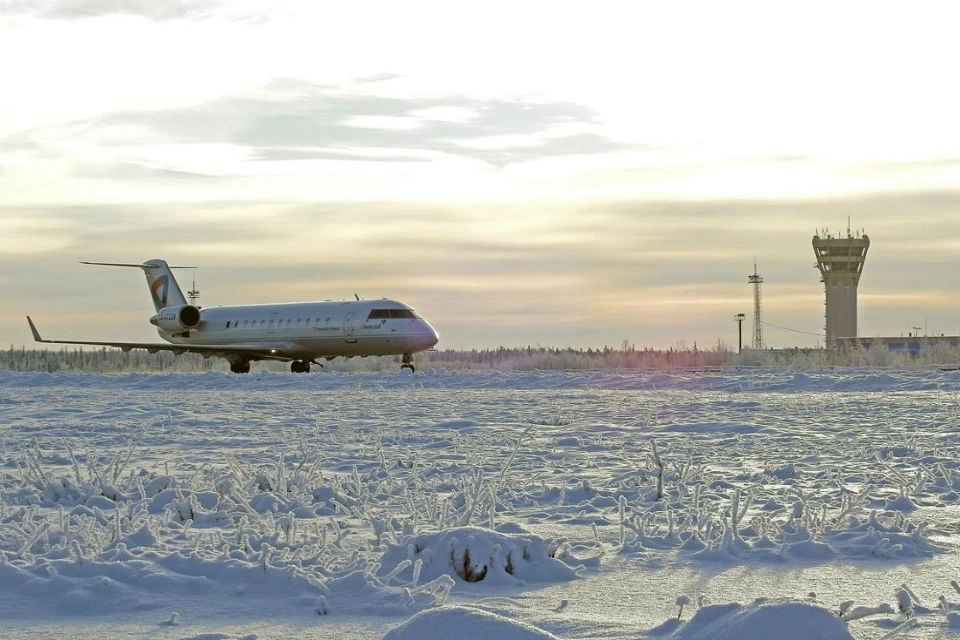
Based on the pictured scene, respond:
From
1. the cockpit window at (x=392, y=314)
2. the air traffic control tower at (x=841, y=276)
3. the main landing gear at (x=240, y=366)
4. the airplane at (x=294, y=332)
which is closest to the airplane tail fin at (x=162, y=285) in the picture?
the airplane at (x=294, y=332)

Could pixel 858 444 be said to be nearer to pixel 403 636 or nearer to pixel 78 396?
pixel 403 636

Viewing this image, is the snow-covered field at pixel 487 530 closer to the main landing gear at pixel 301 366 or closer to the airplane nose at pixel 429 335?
the airplane nose at pixel 429 335

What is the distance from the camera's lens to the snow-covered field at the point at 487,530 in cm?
475

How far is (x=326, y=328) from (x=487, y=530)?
3160 cm

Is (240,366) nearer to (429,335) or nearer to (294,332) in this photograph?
(294,332)

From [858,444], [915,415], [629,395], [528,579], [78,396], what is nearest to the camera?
[528,579]

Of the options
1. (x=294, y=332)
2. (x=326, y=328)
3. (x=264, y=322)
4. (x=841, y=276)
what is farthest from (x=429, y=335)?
(x=841, y=276)

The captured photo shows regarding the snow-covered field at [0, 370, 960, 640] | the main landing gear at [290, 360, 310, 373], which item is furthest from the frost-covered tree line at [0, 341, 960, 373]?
the snow-covered field at [0, 370, 960, 640]

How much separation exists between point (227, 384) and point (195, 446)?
16.5 metres

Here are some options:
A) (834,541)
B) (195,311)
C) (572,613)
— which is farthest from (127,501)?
(195,311)

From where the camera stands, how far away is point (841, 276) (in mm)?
91688

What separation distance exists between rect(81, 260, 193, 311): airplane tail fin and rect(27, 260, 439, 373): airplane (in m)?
1.64

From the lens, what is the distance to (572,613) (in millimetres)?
4855

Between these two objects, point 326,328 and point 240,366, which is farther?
point 240,366
